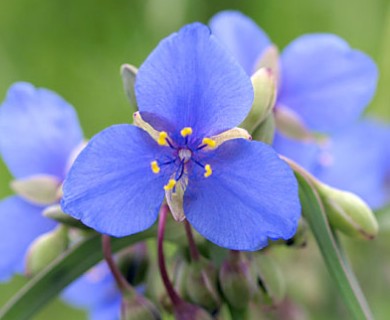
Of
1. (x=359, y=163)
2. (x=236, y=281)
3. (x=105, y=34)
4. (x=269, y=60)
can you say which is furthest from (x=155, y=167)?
(x=105, y=34)

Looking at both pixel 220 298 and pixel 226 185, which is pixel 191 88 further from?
pixel 220 298

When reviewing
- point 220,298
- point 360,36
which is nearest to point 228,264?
point 220,298

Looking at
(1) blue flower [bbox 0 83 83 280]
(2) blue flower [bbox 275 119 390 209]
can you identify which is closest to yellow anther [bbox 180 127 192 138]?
(1) blue flower [bbox 0 83 83 280]

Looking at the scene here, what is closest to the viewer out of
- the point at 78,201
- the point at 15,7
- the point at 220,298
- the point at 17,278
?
the point at 78,201

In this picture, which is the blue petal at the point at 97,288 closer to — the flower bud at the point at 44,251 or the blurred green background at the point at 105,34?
Result: the flower bud at the point at 44,251

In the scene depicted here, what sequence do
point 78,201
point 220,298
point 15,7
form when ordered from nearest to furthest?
point 78,201 → point 220,298 → point 15,7

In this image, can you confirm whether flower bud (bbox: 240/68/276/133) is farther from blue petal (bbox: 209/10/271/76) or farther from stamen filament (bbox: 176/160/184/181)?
blue petal (bbox: 209/10/271/76)

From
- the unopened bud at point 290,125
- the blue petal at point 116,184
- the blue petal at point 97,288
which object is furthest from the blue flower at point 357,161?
the blue petal at point 116,184
